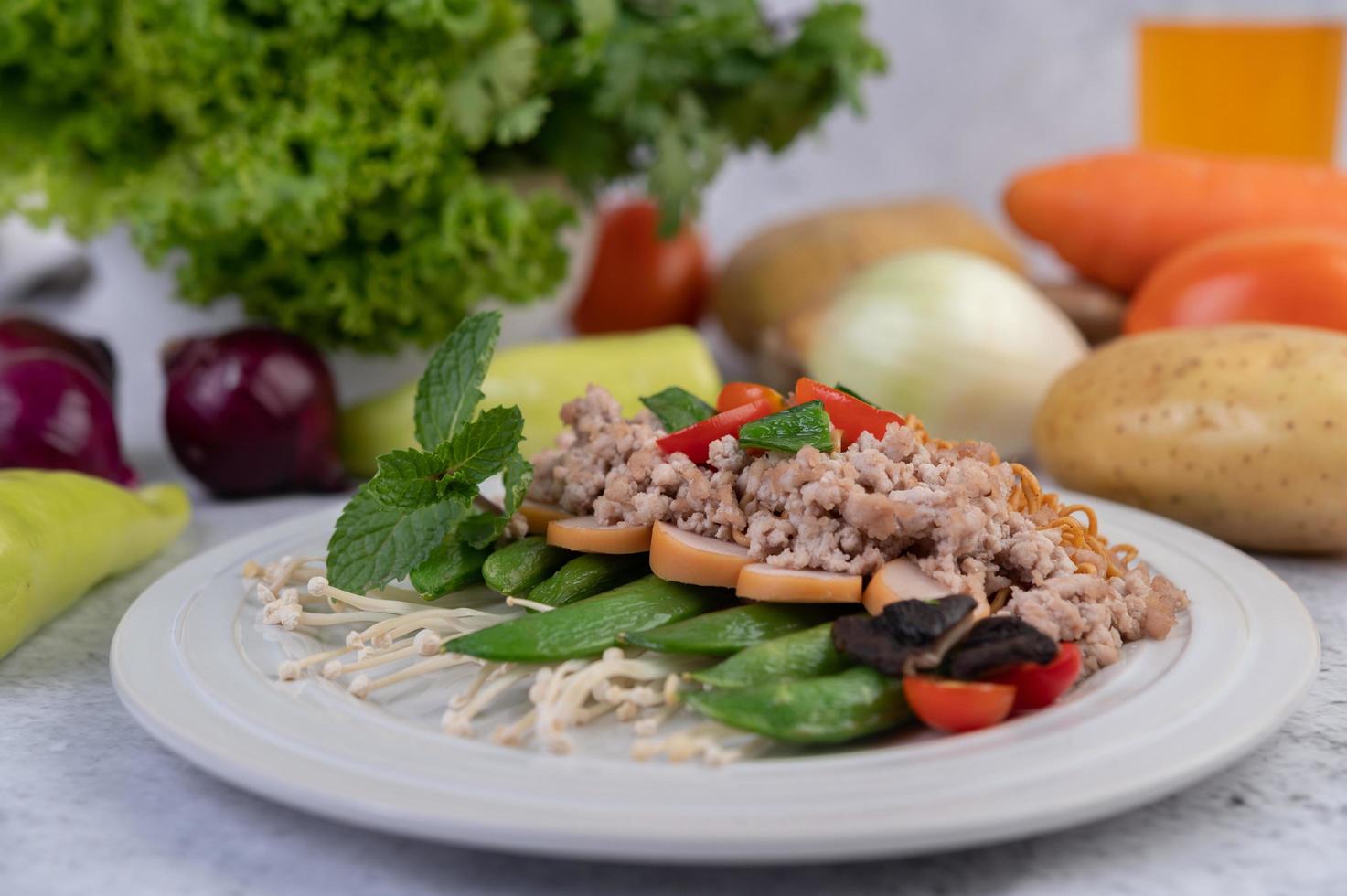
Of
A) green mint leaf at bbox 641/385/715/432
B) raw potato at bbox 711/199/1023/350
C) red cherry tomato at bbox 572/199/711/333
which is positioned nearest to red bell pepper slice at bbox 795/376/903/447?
green mint leaf at bbox 641/385/715/432

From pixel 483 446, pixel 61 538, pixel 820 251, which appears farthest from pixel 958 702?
pixel 820 251

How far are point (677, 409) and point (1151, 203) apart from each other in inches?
96.6

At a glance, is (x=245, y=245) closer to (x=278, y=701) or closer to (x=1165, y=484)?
(x=278, y=701)

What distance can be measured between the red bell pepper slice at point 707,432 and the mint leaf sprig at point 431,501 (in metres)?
0.23

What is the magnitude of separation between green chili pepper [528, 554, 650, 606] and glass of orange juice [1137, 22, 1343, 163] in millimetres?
3373

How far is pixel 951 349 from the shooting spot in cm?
338

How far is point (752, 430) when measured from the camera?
6.30ft

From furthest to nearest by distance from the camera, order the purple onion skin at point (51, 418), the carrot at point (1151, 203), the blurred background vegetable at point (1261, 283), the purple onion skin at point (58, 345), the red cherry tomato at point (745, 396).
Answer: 1. the carrot at point (1151, 203)
2. the blurred background vegetable at point (1261, 283)
3. the purple onion skin at point (58, 345)
4. the purple onion skin at point (51, 418)
5. the red cherry tomato at point (745, 396)

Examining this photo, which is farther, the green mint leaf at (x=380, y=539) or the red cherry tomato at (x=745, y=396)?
the red cherry tomato at (x=745, y=396)

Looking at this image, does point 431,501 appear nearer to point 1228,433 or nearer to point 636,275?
point 1228,433

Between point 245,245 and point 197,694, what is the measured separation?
6.31 feet

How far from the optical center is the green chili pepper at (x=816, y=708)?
153 centimetres

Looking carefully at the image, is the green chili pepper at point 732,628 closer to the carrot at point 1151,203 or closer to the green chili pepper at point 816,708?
the green chili pepper at point 816,708

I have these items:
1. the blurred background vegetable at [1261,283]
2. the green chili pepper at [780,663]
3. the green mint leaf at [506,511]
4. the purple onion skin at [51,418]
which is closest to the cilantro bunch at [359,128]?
the purple onion skin at [51,418]
